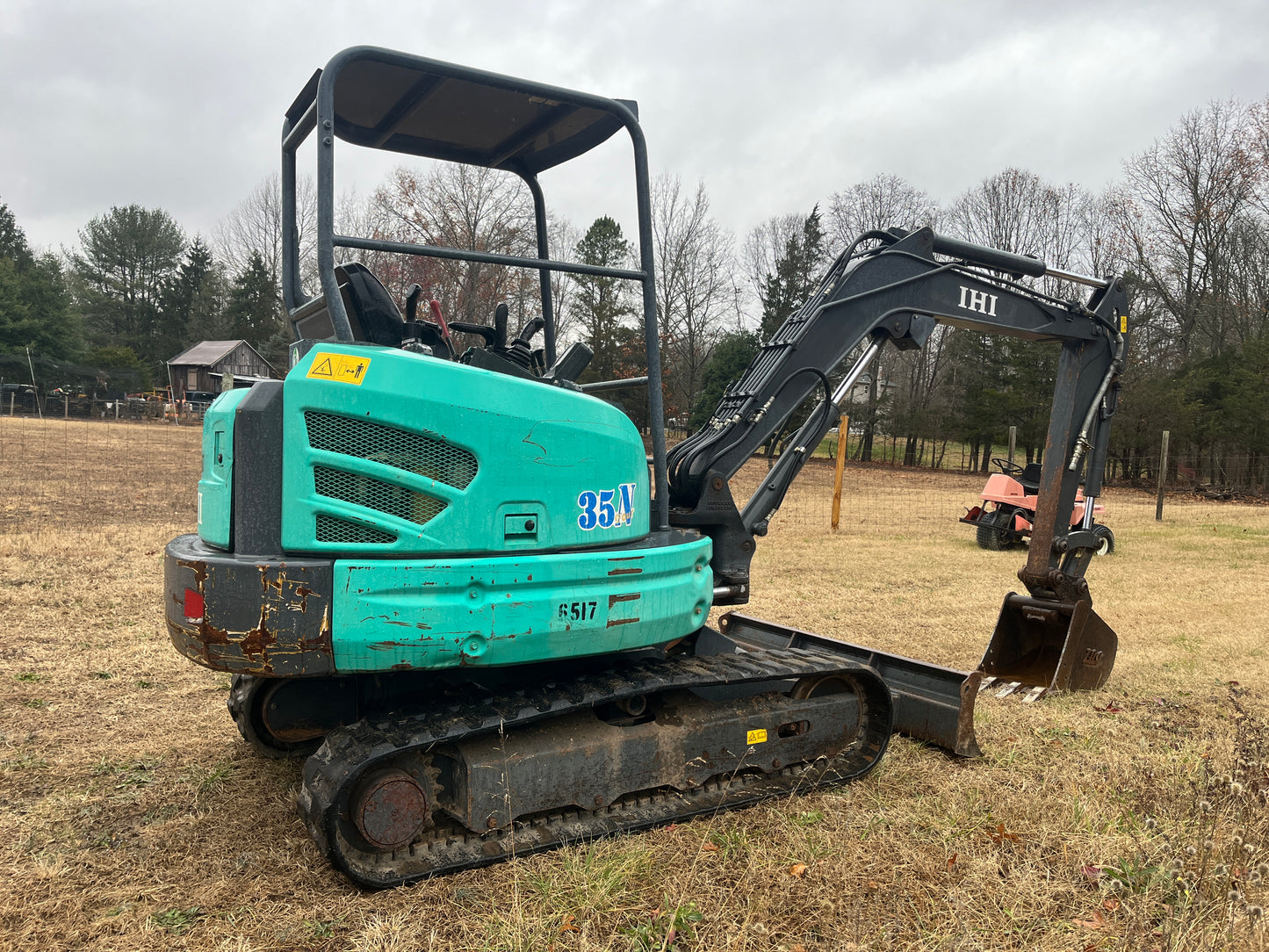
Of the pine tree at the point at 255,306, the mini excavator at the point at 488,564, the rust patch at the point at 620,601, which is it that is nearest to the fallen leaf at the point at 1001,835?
the mini excavator at the point at 488,564

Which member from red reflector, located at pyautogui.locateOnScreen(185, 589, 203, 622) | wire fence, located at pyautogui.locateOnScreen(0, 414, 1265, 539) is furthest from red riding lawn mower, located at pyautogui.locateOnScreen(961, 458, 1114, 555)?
red reflector, located at pyautogui.locateOnScreen(185, 589, 203, 622)

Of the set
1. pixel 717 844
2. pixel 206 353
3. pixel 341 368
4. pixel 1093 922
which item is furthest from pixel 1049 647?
pixel 206 353

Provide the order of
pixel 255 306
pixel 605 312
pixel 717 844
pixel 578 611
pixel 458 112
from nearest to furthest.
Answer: pixel 578 611
pixel 717 844
pixel 458 112
pixel 605 312
pixel 255 306

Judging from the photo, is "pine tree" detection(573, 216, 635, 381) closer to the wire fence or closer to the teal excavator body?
the wire fence

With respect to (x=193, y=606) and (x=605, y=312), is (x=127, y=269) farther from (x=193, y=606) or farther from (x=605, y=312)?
(x=193, y=606)

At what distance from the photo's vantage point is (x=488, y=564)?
3.29 metres

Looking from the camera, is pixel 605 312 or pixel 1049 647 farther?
pixel 605 312

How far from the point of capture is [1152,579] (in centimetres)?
1088

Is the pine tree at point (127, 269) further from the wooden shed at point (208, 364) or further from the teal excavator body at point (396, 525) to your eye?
the teal excavator body at point (396, 525)

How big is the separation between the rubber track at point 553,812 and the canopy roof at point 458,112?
2409mm

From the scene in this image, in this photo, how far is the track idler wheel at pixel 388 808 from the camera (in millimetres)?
3287

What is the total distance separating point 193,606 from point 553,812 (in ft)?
5.43

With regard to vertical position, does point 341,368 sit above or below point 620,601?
above

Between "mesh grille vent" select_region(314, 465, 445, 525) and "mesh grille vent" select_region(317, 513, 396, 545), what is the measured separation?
74mm
